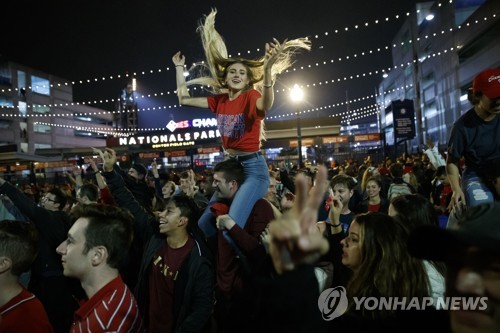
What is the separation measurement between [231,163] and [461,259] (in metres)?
2.42

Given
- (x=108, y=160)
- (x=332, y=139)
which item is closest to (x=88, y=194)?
(x=108, y=160)

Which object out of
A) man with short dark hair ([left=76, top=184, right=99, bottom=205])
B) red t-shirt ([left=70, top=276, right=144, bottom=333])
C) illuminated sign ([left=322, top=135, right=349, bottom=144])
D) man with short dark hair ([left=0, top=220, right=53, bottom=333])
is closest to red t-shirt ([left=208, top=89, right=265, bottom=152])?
red t-shirt ([left=70, top=276, right=144, bottom=333])

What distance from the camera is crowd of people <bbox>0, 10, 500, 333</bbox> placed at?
1.18 meters

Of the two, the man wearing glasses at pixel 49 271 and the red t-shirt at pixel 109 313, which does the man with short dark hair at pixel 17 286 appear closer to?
the red t-shirt at pixel 109 313

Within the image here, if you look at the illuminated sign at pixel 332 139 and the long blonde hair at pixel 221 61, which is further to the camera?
the illuminated sign at pixel 332 139

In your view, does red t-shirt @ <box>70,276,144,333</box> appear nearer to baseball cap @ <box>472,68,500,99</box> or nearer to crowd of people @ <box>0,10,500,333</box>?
crowd of people @ <box>0,10,500,333</box>

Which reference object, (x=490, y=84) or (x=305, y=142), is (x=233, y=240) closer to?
(x=490, y=84)

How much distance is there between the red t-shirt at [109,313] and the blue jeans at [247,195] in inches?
34.8

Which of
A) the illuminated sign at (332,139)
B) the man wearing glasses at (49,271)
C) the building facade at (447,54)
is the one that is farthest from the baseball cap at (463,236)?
the illuminated sign at (332,139)

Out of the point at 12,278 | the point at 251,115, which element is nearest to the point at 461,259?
the point at 251,115

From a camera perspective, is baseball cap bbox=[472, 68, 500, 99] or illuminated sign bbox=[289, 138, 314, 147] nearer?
baseball cap bbox=[472, 68, 500, 99]

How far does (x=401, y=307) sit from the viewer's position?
79.7 inches

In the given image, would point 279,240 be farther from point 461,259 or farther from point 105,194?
point 105,194

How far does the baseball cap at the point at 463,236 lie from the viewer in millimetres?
1224
